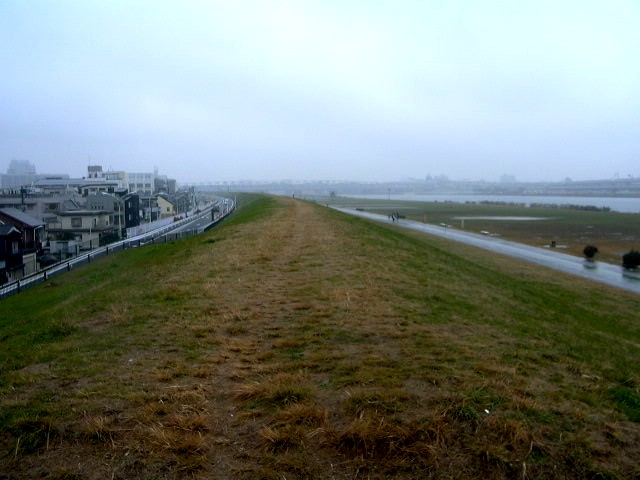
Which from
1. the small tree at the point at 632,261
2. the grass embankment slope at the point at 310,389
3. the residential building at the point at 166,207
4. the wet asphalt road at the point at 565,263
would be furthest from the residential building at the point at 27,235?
the residential building at the point at 166,207

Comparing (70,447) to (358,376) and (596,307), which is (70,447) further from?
(596,307)

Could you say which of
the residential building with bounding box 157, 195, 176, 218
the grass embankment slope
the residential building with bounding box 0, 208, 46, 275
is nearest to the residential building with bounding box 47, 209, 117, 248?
the residential building with bounding box 0, 208, 46, 275

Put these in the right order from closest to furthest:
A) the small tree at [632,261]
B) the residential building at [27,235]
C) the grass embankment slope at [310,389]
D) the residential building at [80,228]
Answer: the grass embankment slope at [310,389]
the residential building at [27,235]
the small tree at [632,261]
the residential building at [80,228]

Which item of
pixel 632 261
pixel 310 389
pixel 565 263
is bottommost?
pixel 565 263

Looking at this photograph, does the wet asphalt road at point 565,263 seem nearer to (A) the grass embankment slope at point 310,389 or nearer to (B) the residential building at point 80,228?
(A) the grass embankment slope at point 310,389

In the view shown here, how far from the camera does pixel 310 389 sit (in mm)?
3635

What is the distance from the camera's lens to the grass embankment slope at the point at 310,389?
9.25ft

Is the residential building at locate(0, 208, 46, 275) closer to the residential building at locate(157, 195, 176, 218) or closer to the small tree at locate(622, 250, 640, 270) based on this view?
the small tree at locate(622, 250, 640, 270)

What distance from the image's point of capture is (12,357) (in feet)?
16.1

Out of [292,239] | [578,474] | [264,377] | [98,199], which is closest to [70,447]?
[264,377]

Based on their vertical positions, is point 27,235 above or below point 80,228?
above

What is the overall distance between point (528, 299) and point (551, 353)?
537cm

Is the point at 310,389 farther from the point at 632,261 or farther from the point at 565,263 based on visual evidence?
the point at 632,261

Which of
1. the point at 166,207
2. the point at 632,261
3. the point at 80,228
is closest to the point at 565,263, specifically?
the point at 632,261
